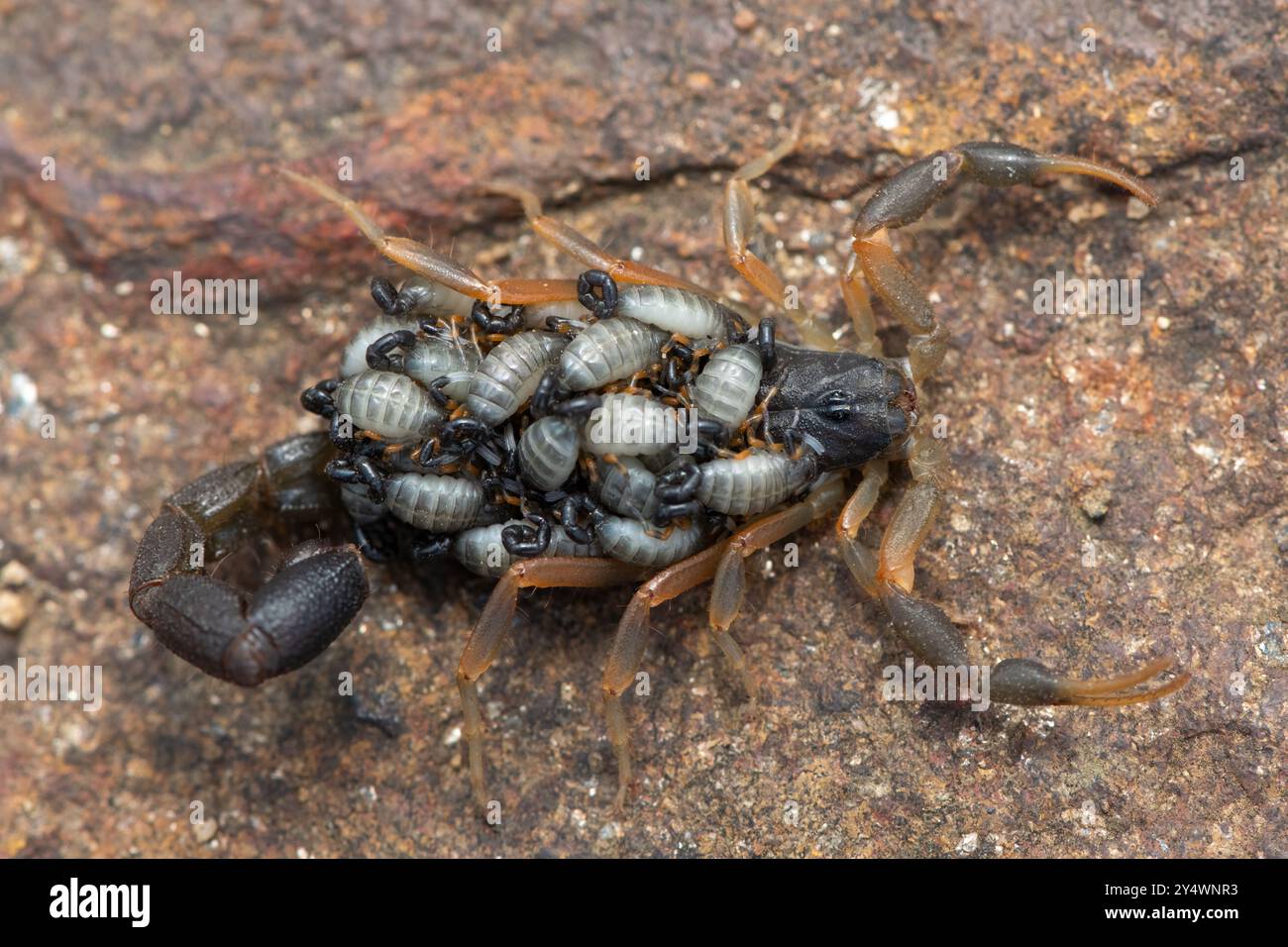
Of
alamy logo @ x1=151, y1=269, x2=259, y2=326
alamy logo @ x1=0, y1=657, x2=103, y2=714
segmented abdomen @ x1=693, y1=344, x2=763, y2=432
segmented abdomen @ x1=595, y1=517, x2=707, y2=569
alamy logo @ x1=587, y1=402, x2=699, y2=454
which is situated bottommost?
alamy logo @ x1=0, y1=657, x2=103, y2=714

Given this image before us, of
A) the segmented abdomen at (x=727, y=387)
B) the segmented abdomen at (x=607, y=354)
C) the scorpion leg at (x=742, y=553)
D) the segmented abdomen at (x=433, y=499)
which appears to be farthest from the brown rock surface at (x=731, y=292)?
the segmented abdomen at (x=607, y=354)

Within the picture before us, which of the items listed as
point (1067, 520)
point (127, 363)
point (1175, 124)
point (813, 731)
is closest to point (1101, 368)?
point (1067, 520)

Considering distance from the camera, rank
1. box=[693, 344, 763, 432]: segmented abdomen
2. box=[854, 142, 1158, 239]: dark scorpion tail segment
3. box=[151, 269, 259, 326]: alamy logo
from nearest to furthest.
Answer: box=[693, 344, 763, 432]: segmented abdomen < box=[854, 142, 1158, 239]: dark scorpion tail segment < box=[151, 269, 259, 326]: alamy logo

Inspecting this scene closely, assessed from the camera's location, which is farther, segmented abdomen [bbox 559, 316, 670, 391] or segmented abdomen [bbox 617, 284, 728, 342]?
segmented abdomen [bbox 617, 284, 728, 342]

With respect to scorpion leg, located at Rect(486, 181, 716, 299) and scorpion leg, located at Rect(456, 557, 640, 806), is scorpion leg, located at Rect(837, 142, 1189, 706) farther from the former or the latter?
scorpion leg, located at Rect(456, 557, 640, 806)

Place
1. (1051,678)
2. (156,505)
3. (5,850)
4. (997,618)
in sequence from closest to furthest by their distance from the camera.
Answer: (1051,678) → (997,618) → (5,850) → (156,505)

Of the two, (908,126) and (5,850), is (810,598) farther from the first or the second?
(5,850)

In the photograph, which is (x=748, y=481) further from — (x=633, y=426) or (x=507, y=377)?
(x=507, y=377)

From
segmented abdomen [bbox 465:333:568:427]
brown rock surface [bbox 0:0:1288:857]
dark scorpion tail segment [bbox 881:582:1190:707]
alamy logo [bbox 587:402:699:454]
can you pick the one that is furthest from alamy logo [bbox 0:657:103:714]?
dark scorpion tail segment [bbox 881:582:1190:707]
